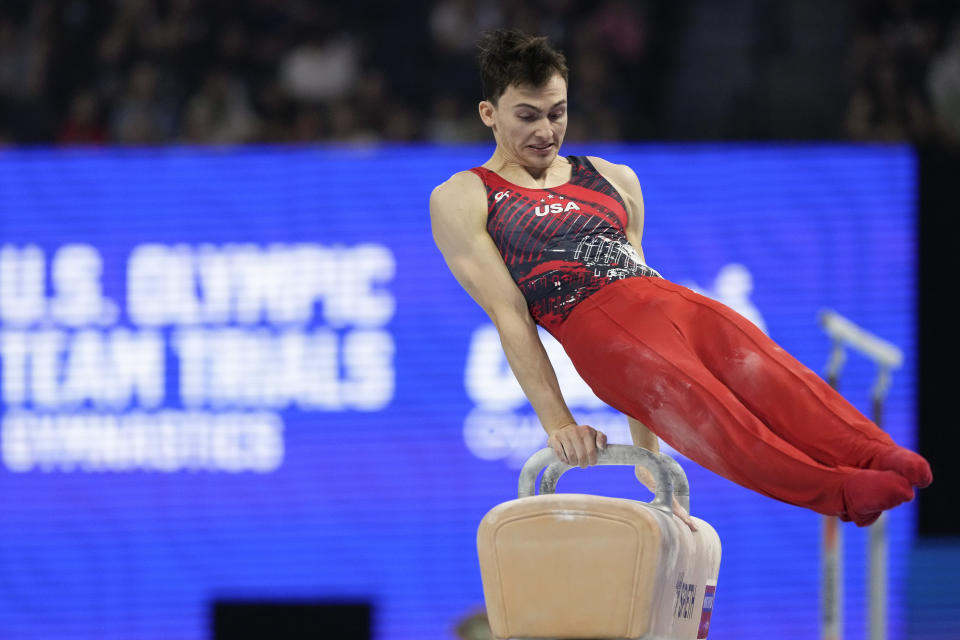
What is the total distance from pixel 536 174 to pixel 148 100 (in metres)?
4.53

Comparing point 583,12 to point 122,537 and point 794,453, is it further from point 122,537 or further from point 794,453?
point 794,453

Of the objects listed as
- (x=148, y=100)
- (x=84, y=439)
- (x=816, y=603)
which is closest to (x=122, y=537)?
(x=84, y=439)

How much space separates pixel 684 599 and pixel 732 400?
1.56 feet

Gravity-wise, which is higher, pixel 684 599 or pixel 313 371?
pixel 313 371

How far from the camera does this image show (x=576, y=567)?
266cm

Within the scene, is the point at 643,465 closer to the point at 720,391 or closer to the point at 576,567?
the point at 720,391

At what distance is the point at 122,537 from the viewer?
6316 millimetres

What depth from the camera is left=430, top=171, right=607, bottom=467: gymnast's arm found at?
10.3 ft

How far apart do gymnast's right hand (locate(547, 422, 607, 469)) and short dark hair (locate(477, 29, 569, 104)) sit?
0.91m

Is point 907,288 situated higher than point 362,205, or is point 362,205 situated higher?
point 362,205

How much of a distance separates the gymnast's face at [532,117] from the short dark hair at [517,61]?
20mm

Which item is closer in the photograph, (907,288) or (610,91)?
(907,288)

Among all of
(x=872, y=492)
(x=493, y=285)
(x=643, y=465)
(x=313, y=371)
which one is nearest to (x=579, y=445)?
(x=643, y=465)

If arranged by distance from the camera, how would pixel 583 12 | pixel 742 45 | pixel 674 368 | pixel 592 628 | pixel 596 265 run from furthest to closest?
pixel 583 12, pixel 742 45, pixel 596 265, pixel 674 368, pixel 592 628
